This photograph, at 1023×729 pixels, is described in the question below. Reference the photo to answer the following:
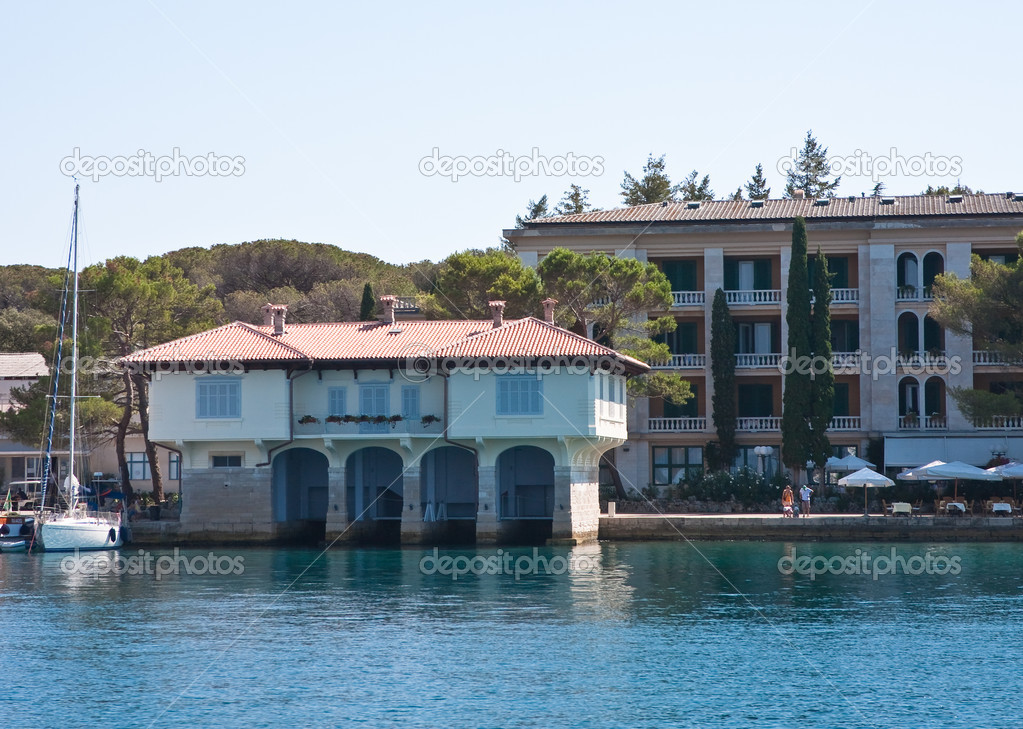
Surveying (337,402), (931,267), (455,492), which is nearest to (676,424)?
(455,492)

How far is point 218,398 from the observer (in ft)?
166

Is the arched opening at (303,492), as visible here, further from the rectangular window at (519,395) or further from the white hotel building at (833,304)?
the white hotel building at (833,304)

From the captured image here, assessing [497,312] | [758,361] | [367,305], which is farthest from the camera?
[367,305]

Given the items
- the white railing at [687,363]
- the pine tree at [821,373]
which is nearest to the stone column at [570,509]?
the pine tree at [821,373]

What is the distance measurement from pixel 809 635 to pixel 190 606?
1543cm

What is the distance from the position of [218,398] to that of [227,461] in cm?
257

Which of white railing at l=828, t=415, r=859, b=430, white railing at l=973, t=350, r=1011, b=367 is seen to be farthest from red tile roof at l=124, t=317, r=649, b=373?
white railing at l=973, t=350, r=1011, b=367

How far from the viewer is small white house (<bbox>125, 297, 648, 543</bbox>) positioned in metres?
49.0

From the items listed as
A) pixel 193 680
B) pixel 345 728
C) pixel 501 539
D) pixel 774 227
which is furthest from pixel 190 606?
pixel 774 227

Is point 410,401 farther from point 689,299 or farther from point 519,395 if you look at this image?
point 689,299

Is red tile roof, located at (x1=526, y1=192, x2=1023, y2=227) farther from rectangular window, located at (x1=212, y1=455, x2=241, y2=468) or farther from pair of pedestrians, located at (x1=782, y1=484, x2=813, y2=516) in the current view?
rectangular window, located at (x1=212, y1=455, x2=241, y2=468)

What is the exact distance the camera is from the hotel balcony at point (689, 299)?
63.1 metres

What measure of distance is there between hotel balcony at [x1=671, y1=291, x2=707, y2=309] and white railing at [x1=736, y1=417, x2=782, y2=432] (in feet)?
18.7

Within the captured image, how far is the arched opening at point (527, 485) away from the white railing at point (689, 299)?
486 inches
